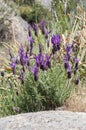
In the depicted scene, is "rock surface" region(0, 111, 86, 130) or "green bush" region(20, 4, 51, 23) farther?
"green bush" region(20, 4, 51, 23)

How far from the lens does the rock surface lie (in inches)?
149

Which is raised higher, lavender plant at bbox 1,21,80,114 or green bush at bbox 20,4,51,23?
lavender plant at bbox 1,21,80,114

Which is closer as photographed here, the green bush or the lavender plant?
the lavender plant

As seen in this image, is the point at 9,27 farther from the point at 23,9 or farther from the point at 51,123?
the point at 51,123

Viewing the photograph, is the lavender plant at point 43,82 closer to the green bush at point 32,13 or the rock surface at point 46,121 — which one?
the rock surface at point 46,121

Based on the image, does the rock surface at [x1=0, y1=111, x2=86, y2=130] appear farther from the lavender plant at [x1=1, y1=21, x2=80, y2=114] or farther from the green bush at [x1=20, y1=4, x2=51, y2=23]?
the green bush at [x1=20, y1=4, x2=51, y2=23]

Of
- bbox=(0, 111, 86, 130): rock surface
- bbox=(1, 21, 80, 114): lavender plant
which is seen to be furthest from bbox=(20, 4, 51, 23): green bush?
bbox=(0, 111, 86, 130): rock surface

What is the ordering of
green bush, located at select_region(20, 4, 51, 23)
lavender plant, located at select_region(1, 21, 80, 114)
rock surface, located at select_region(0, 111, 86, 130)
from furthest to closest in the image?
green bush, located at select_region(20, 4, 51, 23)
lavender plant, located at select_region(1, 21, 80, 114)
rock surface, located at select_region(0, 111, 86, 130)

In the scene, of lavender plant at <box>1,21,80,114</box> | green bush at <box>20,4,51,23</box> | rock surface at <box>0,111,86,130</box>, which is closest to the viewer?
rock surface at <box>0,111,86,130</box>

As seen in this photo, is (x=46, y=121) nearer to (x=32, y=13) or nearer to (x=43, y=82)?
(x=43, y=82)

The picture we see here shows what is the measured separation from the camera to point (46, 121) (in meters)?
3.95

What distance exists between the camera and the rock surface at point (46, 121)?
3.78 m

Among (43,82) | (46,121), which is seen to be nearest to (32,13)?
(43,82)

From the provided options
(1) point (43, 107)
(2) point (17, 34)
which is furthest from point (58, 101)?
(2) point (17, 34)
